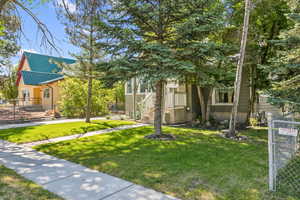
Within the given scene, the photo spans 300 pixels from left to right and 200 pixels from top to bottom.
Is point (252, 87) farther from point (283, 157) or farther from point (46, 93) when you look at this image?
point (46, 93)

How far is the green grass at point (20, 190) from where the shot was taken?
2.93 m

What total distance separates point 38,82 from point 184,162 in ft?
74.0

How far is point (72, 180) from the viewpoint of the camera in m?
3.54

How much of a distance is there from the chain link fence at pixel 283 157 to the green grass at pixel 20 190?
358cm

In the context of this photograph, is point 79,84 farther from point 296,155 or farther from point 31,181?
point 296,155

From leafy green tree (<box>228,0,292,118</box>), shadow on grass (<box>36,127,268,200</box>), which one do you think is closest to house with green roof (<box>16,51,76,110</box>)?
shadow on grass (<box>36,127,268,200</box>)

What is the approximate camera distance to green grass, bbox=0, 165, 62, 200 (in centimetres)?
293

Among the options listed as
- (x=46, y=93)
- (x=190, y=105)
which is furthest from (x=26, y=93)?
(x=190, y=105)

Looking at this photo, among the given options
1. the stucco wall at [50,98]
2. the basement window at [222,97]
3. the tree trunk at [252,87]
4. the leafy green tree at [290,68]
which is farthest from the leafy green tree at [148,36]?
the stucco wall at [50,98]

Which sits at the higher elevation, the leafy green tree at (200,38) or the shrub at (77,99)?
the leafy green tree at (200,38)

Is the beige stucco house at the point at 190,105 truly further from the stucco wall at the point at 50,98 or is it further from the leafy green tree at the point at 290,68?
the stucco wall at the point at 50,98

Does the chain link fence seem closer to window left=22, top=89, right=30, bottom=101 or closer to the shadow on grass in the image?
the shadow on grass

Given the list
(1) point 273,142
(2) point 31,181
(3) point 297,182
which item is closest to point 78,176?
(2) point 31,181

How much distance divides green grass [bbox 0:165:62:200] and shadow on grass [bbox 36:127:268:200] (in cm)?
122
